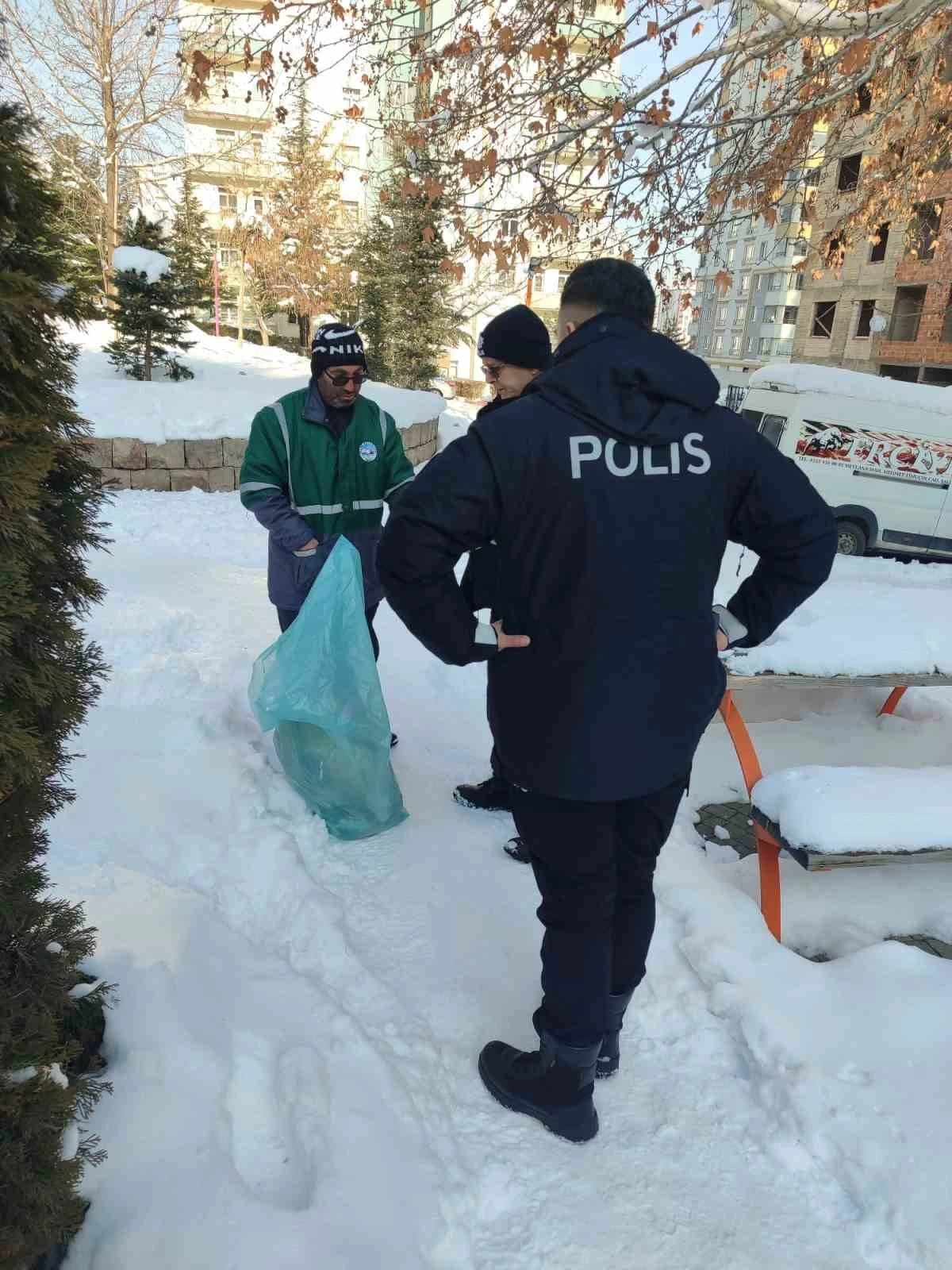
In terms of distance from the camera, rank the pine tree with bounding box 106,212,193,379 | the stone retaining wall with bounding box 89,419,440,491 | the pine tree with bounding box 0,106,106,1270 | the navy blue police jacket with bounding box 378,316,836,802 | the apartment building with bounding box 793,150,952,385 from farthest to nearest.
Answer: the apartment building with bounding box 793,150,952,385
the pine tree with bounding box 106,212,193,379
the stone retaining wall with bounding box 89,419,440,491
the navy blue police jacket with bounding box 378,316,836,802
the pine tree with bounding box 0,106,106,1270

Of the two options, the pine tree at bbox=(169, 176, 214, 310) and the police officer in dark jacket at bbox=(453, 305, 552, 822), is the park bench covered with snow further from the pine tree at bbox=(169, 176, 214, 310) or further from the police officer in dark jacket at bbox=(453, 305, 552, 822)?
the pine tree at bbox=(169, 176, 214, 310)

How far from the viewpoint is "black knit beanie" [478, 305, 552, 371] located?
2.79m

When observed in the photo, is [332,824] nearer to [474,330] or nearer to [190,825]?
[190,825]

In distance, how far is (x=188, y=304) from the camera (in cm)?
985

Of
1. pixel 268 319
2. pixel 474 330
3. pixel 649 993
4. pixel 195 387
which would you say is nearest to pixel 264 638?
pixel 649 993

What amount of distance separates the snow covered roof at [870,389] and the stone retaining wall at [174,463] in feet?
24.8

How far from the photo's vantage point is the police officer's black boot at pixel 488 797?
3.28 metres

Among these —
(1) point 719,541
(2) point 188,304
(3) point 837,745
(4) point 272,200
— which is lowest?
(3) point 837,745

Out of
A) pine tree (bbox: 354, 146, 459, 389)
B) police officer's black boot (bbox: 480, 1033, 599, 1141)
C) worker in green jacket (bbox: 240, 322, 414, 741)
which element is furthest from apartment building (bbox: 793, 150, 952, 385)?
police officer's black boot (bbox: 480, 1033, 599, 1141)

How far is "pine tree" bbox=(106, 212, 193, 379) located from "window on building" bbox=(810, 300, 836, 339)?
87.6 feet

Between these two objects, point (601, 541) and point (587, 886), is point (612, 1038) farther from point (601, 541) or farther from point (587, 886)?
point (601, 541)

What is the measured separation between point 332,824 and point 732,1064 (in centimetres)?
153

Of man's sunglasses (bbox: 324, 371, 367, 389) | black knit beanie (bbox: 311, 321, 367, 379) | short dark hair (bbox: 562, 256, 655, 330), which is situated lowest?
man's sunglasses (bbox: 324, 371, 367, 389)

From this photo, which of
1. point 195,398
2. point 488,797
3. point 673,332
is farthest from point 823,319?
point 488,797
